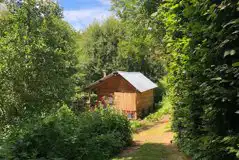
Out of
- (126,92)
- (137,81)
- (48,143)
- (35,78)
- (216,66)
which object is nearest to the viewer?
(216,66)

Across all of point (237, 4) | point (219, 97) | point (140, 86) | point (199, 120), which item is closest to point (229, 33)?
point (237, 4)

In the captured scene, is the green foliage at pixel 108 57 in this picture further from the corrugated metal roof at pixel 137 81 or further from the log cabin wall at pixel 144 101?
the log cabin wall at pixel 144 101

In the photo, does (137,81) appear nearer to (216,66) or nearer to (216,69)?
(216,66)

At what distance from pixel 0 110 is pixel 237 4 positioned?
11194 mm

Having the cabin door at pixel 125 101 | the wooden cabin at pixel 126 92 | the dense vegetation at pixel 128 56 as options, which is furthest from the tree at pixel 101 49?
the cabin door at pixel 125 101

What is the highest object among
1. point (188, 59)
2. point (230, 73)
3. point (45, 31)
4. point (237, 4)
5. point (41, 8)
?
point (41, 8)

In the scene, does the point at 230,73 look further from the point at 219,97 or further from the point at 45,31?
the point at 45,31

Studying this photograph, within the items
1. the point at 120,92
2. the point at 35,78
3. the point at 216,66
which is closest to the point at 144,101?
the point at 120,92

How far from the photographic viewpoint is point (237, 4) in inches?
95.9

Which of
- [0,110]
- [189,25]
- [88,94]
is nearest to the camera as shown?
[189,25]

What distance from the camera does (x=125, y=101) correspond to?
84.0 ft

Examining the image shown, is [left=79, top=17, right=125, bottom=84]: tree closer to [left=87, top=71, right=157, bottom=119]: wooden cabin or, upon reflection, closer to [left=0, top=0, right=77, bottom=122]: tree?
[left=87, top=71, right=157, bottom=119]: wooden cabin

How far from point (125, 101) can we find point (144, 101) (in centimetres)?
188

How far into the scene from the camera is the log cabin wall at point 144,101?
25438mm
